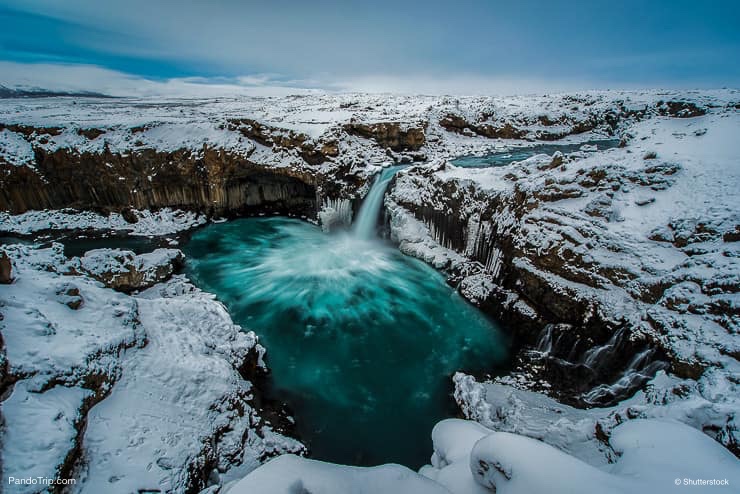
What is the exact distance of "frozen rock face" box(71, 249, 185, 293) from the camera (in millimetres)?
12086

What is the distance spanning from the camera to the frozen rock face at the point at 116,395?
4770 millimetres

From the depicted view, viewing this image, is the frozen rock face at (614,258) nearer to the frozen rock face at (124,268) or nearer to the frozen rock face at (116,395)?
the frozen rock face at (116,395)

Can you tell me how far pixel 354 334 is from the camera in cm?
1134

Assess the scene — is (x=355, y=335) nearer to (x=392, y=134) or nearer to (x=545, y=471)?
(x=545, y=471)

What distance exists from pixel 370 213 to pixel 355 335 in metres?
9.48

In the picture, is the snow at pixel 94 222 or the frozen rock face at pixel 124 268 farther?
the snow at pixel 94 222

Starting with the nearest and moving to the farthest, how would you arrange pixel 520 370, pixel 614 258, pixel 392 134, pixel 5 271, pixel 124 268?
pixel 5 271 → pixel 614 258 → pixel 520 370 → pixel 124 268 → pixel 392 134

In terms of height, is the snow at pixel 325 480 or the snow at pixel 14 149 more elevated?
the snow at pixel 14 149

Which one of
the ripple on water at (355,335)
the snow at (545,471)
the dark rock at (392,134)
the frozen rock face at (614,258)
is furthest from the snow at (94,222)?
the snow at (545,471)

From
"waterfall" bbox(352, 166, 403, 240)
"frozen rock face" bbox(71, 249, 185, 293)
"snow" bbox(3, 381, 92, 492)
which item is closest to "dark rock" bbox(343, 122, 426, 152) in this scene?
"waterfall" bbox(352, 166, 403, 240)

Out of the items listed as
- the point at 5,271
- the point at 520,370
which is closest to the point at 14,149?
the point at 5,271

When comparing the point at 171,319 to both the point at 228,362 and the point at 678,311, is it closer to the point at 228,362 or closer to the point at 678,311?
the point at 228,362

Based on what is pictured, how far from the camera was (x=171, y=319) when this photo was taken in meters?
8.64

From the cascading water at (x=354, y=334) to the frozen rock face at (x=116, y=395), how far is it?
168 cm
